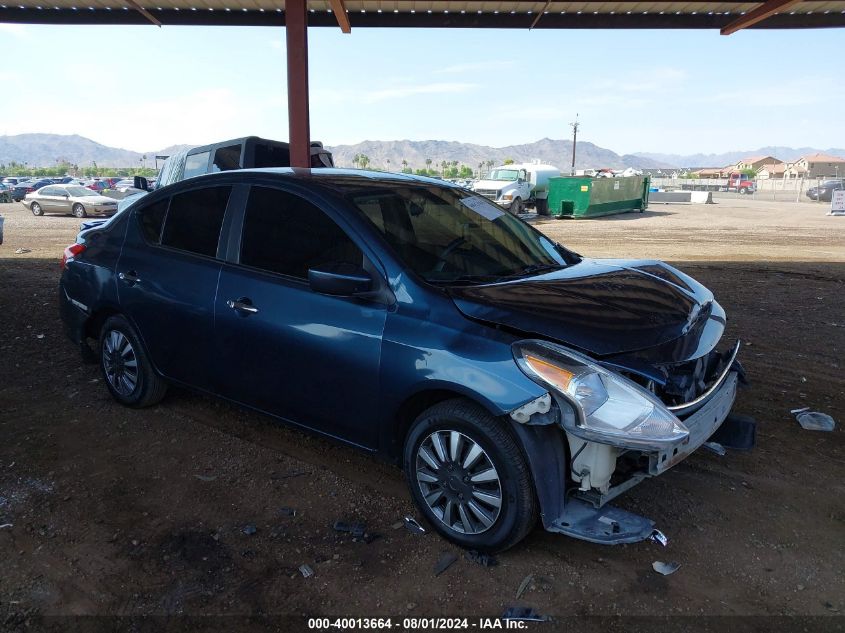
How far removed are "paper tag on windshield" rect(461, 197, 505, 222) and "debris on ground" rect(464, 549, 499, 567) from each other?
2050 mm

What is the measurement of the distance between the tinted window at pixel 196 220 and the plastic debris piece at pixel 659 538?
2.92 metres

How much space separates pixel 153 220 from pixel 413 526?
Result: 9.08 feet

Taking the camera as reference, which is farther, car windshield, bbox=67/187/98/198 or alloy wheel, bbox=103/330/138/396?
car windshield, bbox=67/187/98/198

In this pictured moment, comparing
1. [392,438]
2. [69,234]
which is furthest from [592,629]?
[69,234]

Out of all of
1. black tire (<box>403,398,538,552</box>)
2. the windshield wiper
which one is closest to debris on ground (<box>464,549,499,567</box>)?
black tire (<box>403,398,538,552</box>)

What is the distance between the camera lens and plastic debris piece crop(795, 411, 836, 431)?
4.35m

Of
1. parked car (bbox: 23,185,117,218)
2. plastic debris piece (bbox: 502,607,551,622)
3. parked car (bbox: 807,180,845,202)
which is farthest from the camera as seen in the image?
parked car (bbox: 807,180,845,202)

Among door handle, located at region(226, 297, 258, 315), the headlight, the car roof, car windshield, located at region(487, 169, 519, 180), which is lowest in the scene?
the headlight

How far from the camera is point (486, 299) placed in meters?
2.99

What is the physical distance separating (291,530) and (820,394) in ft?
13.9

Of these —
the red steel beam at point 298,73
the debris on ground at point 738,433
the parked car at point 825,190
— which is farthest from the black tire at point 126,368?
the parked car at point 825,190

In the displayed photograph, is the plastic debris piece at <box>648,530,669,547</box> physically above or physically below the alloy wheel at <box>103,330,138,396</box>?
below

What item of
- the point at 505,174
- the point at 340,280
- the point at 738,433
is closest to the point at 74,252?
the point at 340,280

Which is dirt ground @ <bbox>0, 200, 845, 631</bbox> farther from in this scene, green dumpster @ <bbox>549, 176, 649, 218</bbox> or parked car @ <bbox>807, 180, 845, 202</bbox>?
parked car @ <bbox>807, 180, 845, 202</bbox>
